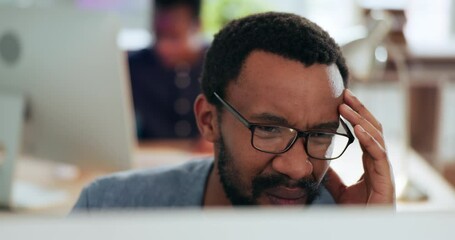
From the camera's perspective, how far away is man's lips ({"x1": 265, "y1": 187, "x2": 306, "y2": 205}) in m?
0.62

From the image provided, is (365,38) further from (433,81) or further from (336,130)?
(433,81)

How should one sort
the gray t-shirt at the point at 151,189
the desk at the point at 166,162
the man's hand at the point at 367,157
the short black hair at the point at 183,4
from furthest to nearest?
the short black hair at the point at 183,4 < the desk at the point at 166,162 < the gray t-shirt at the point at 151,189 < the man's hand at the point at 367,157

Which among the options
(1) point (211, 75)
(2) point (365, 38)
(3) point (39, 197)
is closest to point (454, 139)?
(2) point (365, 38)

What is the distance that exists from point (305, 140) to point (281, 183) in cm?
4

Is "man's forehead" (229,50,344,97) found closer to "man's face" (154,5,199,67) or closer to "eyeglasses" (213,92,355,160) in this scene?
"eyeglasses" (213,92,355,160)

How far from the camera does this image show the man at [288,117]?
621 millimetres

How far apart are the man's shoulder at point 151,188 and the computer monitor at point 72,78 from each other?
8.7 inches

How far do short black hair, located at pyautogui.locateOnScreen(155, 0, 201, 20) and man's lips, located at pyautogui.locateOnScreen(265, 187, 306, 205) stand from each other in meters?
1.06

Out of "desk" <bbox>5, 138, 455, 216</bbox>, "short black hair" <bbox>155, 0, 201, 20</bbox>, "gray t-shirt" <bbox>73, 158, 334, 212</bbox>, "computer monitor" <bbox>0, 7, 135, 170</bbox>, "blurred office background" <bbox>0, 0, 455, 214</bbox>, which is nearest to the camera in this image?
"gray t-shirt" <bbox>73, 158, 334, 212</bbox>

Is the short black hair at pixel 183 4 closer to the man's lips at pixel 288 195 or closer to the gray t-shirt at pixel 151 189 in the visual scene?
the gray t-shirt at pixel 151 189

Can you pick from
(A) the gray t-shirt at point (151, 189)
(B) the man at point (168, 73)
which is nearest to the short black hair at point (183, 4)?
(B) the man at point (168, 73)

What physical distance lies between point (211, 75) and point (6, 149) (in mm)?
491

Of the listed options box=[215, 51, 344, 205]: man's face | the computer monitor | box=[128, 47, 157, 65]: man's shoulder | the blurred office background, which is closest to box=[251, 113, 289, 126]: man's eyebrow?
box=[215, 51, 344, 205]: man's face

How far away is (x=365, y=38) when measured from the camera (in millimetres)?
1043
